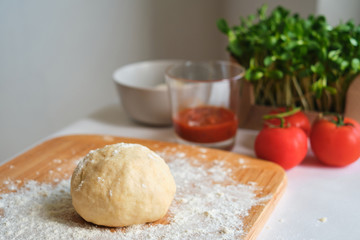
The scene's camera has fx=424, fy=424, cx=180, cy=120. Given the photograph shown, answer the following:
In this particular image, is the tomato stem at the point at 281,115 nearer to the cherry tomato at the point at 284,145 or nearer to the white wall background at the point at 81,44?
the cherry tomato at the point at 284,145

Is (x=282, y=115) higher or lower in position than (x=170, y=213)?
higher

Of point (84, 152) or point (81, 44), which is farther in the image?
point (81, 44)

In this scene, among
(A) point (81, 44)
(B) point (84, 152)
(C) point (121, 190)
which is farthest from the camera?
(A) point (81, 44)

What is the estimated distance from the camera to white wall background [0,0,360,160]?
1773mm

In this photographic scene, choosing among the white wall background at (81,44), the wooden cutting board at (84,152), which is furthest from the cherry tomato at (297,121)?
the white wall background at (81,44)

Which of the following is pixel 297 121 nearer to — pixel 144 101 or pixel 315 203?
pixel 315 203

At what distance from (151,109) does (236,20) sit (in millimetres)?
973

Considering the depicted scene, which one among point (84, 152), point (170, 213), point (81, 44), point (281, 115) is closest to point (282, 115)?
point (281, 115)

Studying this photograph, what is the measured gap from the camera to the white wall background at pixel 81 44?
177cm

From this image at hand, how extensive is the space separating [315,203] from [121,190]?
1.61ft

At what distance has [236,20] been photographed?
7.28 feet

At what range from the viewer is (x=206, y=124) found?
1.27 metres

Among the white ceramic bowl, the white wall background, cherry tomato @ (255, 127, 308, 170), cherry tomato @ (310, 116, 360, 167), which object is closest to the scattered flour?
cherry tomato @ (255, 127, 308, 170)

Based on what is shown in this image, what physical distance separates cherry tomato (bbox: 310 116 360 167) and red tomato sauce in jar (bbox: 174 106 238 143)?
245 mm
